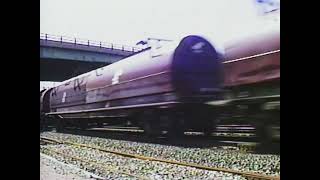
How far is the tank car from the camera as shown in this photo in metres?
2.20

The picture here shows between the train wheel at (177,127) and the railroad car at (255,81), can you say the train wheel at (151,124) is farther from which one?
the railroad car at (255,81)

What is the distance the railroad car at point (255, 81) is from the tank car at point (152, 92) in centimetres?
6

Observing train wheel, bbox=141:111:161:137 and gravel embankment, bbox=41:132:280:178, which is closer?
gravel embankment, bbox=41:132:280:178

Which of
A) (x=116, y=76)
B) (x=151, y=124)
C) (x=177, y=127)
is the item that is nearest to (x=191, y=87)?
(x=177, y=127)

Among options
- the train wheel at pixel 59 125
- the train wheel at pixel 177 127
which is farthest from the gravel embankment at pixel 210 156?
the train wheel at pixel 59 125

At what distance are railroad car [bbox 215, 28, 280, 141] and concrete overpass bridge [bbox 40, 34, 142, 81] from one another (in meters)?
0.50

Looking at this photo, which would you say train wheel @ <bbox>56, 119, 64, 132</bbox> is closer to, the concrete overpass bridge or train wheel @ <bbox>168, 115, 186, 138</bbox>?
the concrete overpass bridge

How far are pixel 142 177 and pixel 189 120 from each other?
363 mm

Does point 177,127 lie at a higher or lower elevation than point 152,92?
lower

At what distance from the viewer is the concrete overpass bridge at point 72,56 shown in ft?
7.76

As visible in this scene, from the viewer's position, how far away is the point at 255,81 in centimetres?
220

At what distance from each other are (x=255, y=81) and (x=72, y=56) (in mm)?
1065

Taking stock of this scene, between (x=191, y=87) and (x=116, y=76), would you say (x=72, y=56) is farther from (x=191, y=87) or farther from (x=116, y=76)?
(x=191, y=87)

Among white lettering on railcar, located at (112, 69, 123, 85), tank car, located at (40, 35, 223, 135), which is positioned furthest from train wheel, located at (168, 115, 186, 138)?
white lettering on railcar, located at (112, 69, 123, 85)
